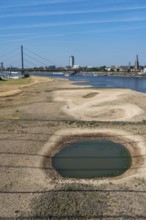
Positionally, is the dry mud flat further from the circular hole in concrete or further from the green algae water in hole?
the green algae water in hole

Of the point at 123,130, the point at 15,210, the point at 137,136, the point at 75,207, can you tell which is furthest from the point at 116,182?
the point at 123,130

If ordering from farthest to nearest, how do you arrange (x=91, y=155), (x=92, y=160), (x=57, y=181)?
(x=91, y=155) < (x=92, y=160) < (x=57, y=181)

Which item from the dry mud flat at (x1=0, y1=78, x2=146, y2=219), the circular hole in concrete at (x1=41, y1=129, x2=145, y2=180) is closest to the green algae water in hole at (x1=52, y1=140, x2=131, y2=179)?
the circular hole in concrete at (x1=41, y1=129, x2=145, y2=180)

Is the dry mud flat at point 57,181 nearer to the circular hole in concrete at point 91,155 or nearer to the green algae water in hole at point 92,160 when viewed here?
the circular hole in concrete at point 91,155

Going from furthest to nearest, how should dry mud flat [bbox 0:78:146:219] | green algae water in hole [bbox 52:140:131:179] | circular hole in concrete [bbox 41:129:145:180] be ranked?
1. green algae water in hole [bbox 52:140:131:179]
2. circular hole in concrete [bbox 41:129:145:180]
3. dry mud flat [bbox 0:78:146:219]

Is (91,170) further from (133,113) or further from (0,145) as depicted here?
(133,113)

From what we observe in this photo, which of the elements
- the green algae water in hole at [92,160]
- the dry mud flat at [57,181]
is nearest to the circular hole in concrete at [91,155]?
the green algae water in hole at [92,160]

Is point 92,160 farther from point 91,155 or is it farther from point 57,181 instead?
point 57,181

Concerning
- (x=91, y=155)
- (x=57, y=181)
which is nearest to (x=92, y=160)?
(x=91, y=155)
